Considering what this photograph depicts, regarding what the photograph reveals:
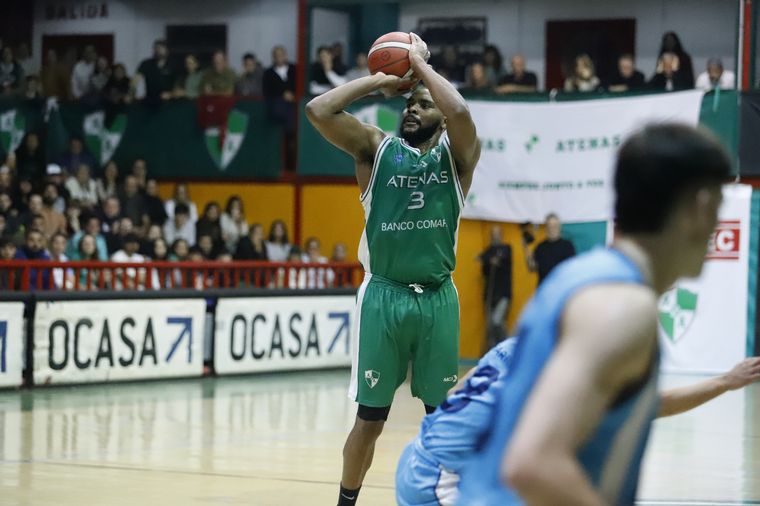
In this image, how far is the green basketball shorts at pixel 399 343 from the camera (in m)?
6.66

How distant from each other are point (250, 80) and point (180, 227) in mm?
3390

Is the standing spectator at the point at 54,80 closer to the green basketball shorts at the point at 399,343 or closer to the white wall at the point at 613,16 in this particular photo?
the white wall at the point at 613,16

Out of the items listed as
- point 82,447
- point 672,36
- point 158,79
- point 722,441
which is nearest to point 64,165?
point 158,79

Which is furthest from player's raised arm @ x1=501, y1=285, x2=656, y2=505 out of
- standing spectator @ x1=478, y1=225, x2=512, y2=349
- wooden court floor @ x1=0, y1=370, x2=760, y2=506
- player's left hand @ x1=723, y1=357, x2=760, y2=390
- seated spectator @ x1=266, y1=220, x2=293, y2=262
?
seated spectator @ x1=266, y1=220, x2=293, y2=262

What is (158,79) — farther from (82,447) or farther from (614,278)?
(614,278)

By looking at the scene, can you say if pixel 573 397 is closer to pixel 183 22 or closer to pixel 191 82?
pixel 191 82

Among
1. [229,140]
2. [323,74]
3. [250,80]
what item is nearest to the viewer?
A: [323,74]

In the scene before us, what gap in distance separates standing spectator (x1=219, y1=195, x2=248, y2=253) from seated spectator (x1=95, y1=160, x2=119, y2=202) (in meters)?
1.67

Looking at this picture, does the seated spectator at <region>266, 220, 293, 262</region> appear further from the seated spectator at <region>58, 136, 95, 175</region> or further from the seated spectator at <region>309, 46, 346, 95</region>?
the seated spectator at <region>58, 136, 95, 175</region>

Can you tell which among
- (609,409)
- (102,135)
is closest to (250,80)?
(102,135)

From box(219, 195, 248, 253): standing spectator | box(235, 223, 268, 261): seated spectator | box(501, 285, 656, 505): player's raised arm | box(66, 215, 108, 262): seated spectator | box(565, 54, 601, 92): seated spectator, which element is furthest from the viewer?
box(219, 195, 248, 253): standing spectator

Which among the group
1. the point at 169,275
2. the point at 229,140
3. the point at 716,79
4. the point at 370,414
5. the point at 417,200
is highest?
the point at 716,79

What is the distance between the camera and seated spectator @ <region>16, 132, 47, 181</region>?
2067cm

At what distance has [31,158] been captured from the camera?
68.7ft
